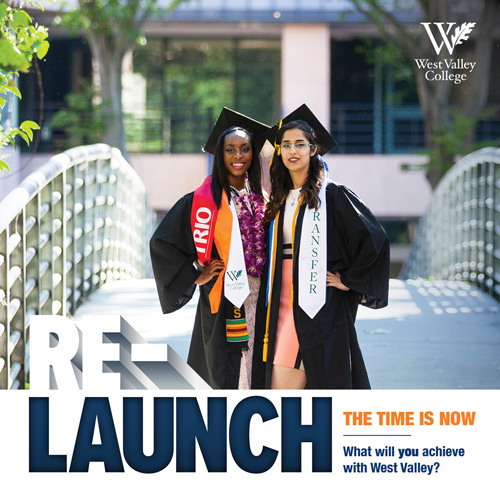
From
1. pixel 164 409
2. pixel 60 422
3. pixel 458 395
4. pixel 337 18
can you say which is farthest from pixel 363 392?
pixel 337 18

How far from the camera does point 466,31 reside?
539cm

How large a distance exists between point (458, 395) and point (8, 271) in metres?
2.16

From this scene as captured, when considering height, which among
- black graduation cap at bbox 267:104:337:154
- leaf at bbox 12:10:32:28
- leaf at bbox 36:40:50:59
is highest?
leaf at bbox 12:10:32:28

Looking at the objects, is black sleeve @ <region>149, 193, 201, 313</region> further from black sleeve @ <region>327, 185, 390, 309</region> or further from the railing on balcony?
the railing on balcony

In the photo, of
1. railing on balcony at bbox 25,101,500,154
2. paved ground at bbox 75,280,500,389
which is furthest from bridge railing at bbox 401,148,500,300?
railing on balcony at bbox 25,101,500,154

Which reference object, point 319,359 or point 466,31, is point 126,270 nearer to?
point 466,31

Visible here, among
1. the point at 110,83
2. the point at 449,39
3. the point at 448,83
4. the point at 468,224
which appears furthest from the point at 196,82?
the point at 449,39

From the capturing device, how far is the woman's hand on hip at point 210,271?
4031 millimetres

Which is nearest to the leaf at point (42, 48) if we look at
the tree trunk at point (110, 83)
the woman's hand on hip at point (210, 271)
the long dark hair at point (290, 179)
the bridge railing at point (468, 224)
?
the long dark hair at point (290, 179)

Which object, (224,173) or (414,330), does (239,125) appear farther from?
(414,330)

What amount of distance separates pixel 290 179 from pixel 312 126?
0.26 metres

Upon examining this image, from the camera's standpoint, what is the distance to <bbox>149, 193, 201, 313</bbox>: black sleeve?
4.05 meters

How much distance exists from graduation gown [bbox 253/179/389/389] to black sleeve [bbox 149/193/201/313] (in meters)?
0.42

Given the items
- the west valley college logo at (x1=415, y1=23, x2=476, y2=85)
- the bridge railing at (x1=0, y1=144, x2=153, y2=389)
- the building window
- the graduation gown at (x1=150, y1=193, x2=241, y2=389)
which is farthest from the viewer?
the building window
